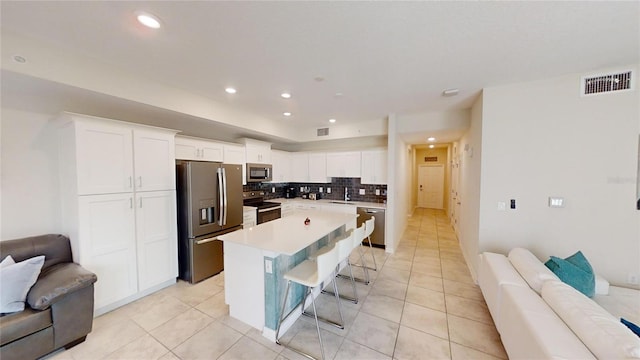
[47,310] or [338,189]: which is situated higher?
[338,189]

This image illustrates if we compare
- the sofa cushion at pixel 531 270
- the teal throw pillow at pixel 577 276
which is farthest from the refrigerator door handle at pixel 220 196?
the teal throw pillow at pixel 577 276

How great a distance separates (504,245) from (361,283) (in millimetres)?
1918

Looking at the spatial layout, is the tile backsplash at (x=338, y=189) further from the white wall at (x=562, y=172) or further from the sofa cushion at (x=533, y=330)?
the sofa cushion at (x=533, y=330)

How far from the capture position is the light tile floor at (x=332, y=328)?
1.89 metres

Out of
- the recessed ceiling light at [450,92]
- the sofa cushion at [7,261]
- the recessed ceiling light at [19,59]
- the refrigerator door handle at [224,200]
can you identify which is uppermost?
the recessed ceiling light at [450,92]

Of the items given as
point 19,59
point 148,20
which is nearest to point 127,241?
point 19,59

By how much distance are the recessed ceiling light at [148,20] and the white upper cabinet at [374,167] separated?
13.0 feet

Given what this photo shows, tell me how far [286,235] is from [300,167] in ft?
11.4

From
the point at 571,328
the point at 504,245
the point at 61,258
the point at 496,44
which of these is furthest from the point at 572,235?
the point at 61,258

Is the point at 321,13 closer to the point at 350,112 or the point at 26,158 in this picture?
the point at 350,112

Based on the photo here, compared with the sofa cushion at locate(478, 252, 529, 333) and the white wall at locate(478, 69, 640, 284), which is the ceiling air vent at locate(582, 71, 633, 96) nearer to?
the white wall at locate(478, 69, 640, 284)

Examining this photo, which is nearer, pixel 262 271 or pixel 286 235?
pixel 262 271

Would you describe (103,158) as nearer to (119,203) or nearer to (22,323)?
(119,203)

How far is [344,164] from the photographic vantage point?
5.09 metres
